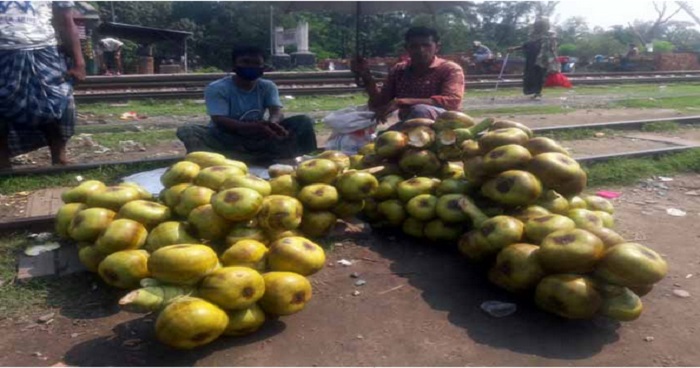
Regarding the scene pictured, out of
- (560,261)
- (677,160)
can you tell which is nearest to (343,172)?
(560,261)

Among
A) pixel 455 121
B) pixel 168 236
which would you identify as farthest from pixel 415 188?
pixel 168 236

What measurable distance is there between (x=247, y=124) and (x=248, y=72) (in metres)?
0.50

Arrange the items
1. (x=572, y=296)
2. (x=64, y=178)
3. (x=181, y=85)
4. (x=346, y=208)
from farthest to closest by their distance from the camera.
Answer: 1. (x=181, y=85)
2. (x=64, y=178)
3. (x=346, y=208)
4. (x=572, y=296)

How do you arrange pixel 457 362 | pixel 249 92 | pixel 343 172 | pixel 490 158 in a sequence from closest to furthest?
pixel 457 362
pixel 490 158
pixel 343 172
pixel 249 92

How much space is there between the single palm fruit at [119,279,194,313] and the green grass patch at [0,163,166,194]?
3.19 meters

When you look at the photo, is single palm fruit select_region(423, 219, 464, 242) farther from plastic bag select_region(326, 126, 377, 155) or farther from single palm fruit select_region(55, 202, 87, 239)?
single palm fruit select_region(55, 202, 87, 239)

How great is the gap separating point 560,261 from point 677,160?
485cm

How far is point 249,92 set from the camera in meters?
5.67

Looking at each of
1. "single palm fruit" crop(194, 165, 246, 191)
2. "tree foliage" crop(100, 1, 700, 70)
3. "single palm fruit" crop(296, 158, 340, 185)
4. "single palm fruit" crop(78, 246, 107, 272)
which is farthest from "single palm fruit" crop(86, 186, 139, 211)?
"tree foliage" crop(100, 1, 700, 70)

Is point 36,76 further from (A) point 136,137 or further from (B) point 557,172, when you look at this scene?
(B) point 557,172

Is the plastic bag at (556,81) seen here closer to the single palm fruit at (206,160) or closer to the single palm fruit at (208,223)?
the single palm fruit at (206,160)

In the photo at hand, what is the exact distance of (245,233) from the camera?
3.29 metres

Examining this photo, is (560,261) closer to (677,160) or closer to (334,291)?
(334,291)

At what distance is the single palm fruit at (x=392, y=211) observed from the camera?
165 inches
